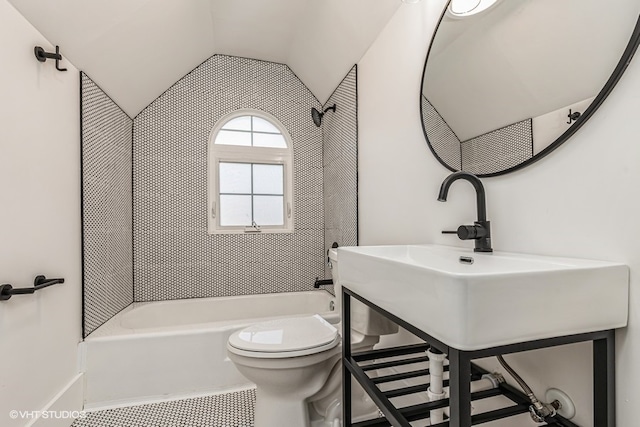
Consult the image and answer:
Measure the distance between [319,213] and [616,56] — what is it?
258 cm

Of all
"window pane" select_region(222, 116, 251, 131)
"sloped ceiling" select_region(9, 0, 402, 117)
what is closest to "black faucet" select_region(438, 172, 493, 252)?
"sloped ceiling" select_region(9, 0, 402, 117)

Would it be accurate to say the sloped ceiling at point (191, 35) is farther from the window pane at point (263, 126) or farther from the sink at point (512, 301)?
the sink at point (512, 301)

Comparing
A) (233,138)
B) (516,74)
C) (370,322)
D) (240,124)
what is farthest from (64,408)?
(516,74)

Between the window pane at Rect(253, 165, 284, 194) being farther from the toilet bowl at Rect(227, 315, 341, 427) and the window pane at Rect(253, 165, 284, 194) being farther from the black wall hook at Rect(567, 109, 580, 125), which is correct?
the black wall hook at Rect(567, 109, 580, 125)

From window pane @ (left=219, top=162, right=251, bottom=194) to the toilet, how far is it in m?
1.65

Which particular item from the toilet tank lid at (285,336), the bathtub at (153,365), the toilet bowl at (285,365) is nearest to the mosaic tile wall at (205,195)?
the bathtub at (153,365)

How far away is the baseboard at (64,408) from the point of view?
1.55m

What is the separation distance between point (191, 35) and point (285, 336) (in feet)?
7.45

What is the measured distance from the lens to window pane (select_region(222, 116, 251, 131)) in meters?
3.14

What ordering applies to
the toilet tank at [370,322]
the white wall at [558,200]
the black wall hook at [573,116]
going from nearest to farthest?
the white wall at [558,200] → the black wall hook at [573,116] → the toilet tank at [370,322]

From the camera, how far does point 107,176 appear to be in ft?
7.59

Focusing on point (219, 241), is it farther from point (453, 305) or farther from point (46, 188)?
point (453, 305)

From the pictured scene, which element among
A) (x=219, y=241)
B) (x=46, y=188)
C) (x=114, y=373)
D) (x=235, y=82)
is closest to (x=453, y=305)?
(x=46, y=188)

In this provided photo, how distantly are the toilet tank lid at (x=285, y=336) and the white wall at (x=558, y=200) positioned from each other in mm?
647
